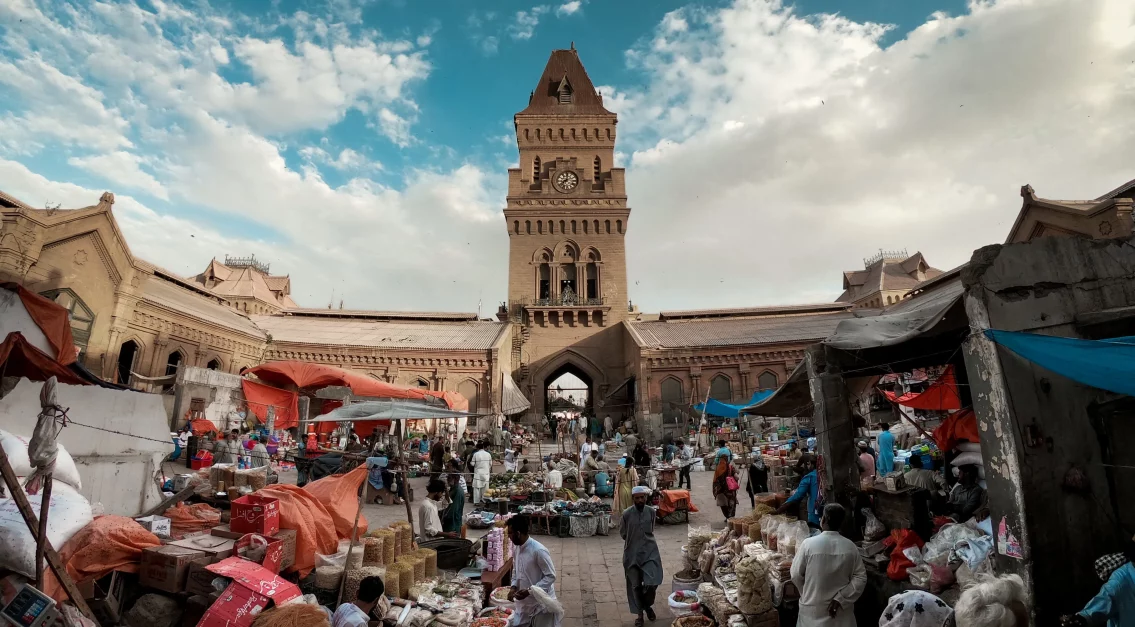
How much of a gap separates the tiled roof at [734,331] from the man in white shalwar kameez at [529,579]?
71.5ft

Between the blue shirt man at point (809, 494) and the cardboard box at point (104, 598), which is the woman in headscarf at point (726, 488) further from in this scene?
the cardboard box at point (104, 598)

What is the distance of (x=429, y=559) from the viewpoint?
20.2 feet

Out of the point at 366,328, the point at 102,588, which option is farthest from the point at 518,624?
the point at 366,328

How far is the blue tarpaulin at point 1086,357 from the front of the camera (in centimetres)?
330

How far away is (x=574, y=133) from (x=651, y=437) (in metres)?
18.8

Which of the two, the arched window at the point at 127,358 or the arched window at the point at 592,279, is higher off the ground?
the arched window at the point at 592,279

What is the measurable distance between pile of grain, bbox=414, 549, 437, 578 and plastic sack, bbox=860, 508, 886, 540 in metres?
4.68

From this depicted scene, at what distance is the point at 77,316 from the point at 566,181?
75.9ft

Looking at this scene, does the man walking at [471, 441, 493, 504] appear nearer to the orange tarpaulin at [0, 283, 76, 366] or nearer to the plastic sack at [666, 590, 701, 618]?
the plastic sack at [666, 590, 701, 618]

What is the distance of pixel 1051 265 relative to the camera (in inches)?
174

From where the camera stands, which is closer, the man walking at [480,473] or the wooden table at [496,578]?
the wooden table at [496,578]

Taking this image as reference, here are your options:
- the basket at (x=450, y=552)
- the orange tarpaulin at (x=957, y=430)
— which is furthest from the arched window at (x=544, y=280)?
the orange tarpaulin at (x=957, y=430)

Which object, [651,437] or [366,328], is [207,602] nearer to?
[651,437]

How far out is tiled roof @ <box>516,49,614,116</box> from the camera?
108 ft
